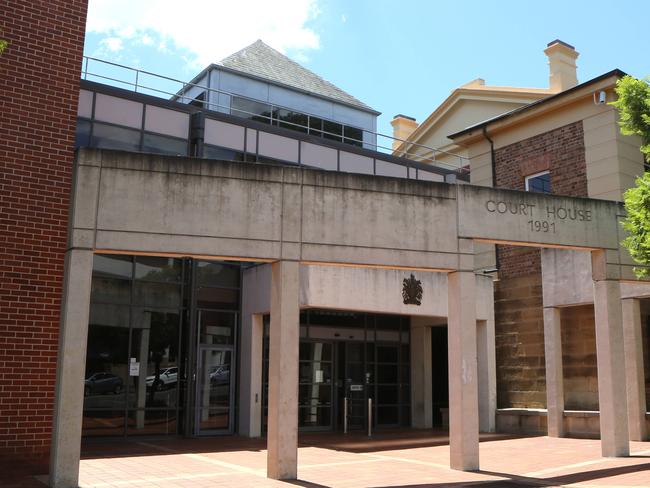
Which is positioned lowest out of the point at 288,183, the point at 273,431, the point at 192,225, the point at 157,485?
the point at 157,485

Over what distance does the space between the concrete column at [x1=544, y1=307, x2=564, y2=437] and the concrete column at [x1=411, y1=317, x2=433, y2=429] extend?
4173 millimetres

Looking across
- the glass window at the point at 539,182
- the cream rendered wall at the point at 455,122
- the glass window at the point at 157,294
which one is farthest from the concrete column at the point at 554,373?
the glass window at the point at 157,294

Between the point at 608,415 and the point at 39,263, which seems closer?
the point at 39,263

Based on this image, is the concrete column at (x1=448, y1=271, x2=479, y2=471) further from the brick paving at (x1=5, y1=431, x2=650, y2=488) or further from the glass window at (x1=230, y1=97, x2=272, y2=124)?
the glass window at (x1=230, y1=97, x2=272, y2=124)

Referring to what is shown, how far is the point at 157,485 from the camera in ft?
31.4

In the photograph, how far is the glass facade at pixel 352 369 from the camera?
19109 millimetres

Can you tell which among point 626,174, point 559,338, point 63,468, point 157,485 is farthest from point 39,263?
point 626,174

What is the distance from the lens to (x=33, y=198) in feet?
33.6

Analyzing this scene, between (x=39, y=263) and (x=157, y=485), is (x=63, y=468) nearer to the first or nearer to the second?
(x=157, y=485)

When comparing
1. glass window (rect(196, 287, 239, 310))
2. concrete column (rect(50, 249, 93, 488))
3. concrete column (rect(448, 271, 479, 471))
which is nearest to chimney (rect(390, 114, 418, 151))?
glass window (rect(196, 287, 239, 310))

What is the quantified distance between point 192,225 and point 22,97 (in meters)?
3.23

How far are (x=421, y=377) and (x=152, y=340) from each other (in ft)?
28.2

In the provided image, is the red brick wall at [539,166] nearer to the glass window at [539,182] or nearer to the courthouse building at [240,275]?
the glass window at [539,182]

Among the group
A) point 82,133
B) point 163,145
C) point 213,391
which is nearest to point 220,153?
point 163,145
